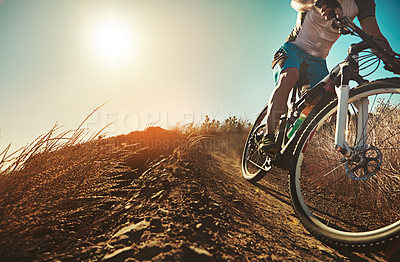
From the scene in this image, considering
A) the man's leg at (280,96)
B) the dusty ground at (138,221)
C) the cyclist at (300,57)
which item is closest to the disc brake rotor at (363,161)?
the dusty ground at (138,221)

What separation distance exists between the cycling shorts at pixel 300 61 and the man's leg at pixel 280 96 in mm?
80

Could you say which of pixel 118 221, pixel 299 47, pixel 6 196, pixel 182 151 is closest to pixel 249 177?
pixel 182 151

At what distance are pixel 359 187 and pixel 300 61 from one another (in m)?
1.55

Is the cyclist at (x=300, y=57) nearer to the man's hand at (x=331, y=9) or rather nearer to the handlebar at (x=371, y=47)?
the man's hand at (x=331, y=9)

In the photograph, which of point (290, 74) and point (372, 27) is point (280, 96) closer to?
point (290, 74)

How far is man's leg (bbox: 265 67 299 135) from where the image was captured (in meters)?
1.94

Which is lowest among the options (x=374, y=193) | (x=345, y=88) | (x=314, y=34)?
(x=374, y=193)

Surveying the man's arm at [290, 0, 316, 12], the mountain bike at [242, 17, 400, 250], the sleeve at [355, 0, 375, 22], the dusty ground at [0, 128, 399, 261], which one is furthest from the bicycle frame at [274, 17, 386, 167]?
the dusty ground at [0, 128, 399, 261]

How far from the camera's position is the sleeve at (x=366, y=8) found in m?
1.49

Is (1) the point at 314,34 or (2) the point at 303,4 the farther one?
(1) the point at 314,34

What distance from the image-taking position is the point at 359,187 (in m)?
2.21

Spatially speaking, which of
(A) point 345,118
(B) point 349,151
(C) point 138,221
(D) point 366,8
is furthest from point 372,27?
(C) point 138,221

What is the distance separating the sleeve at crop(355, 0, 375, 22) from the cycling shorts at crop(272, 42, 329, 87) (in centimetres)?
56

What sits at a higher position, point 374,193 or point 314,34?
point 314,34
